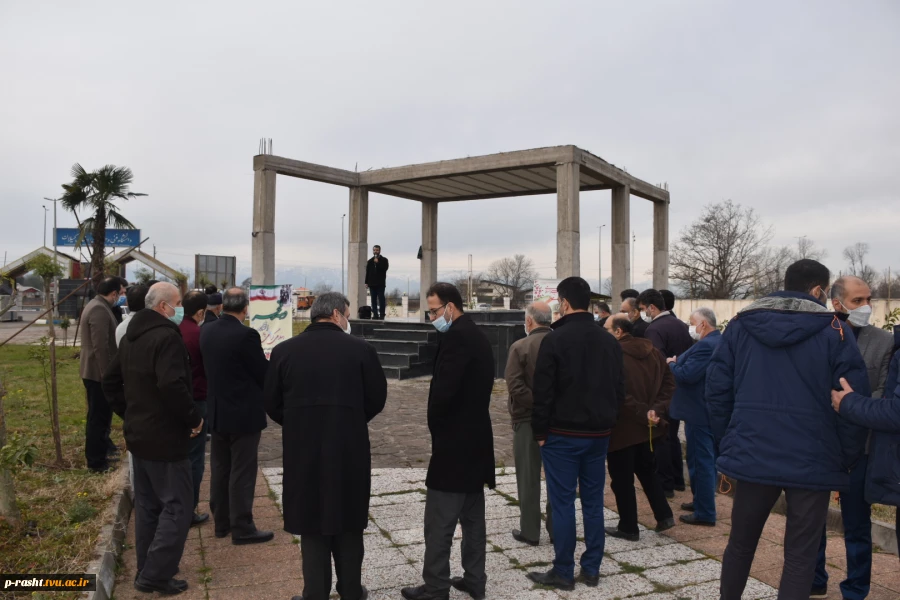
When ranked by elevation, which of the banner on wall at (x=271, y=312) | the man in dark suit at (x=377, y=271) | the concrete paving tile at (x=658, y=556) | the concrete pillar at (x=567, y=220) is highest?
the concrete pillar at (x=567, y=220)

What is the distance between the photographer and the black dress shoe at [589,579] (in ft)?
13.8

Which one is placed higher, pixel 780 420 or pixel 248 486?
pixel 780 420

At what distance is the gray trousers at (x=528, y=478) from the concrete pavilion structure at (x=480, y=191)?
8.64m

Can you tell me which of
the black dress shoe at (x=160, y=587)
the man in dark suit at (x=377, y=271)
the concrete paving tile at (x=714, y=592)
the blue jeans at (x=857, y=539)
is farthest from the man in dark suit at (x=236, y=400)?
the man in dark suit at (x=377, y=271)

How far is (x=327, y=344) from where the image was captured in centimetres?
358

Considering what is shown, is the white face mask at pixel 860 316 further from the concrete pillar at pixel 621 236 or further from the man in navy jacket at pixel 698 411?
the concrete pillar at pixel 621 236

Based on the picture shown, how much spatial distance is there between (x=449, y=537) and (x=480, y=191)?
14100 millimetres

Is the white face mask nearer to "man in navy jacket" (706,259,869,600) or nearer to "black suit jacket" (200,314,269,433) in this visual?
"man in navy jacket" (706,259,869,600)

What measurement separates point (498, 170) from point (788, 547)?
1159 centimetres

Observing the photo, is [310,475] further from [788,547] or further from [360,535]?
[788,547]

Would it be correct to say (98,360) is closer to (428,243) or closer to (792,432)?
(792,432)

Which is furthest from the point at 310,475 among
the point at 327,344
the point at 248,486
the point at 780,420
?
the point at 780,420

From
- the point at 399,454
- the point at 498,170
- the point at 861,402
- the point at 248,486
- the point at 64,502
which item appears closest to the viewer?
the point at 861,402

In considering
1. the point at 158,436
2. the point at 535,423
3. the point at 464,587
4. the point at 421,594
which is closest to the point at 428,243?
the point at 535,423
